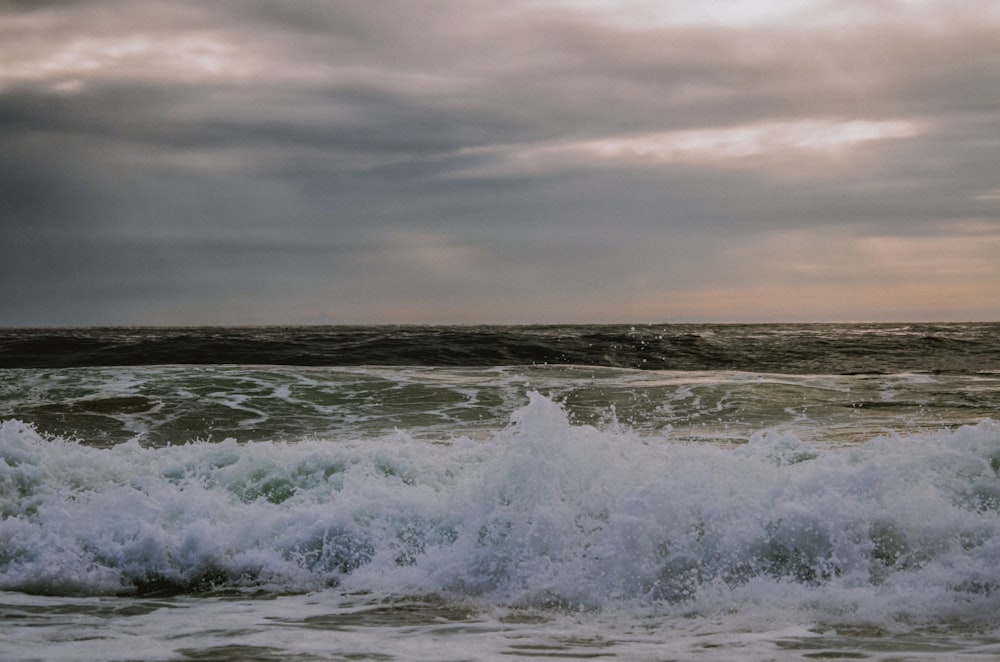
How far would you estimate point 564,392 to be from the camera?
1661 cm

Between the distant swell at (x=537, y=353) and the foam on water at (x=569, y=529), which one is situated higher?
the distant swell at (x=537, y=353)

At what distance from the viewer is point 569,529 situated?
645 centimetres

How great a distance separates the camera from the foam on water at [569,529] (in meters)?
5.70

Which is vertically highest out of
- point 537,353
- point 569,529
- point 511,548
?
point 537,353

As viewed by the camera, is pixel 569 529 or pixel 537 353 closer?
pixel 569 529

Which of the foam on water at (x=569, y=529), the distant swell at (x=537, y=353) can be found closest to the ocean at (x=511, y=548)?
the foam on water at (x=569, y=529)

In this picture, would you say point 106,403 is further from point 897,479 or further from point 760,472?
point 897,479

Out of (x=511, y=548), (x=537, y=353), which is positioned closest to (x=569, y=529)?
(x=511, y=548)

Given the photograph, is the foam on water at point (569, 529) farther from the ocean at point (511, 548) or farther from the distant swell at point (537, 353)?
the distant swell at point (537, 353)

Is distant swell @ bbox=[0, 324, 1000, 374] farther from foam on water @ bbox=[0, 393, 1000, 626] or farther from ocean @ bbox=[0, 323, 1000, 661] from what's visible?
foam on water @ bbox=[0, 393, 1000, 626]

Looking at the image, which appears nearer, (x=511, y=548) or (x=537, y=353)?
(x=511, y=548)

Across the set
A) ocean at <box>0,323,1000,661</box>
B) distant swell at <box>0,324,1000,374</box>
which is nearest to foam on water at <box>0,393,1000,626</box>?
ocean at <box>0,323,1000,661</box>

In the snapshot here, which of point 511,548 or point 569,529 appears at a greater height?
point 569,529

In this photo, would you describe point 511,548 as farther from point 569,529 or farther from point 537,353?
point 537,353
